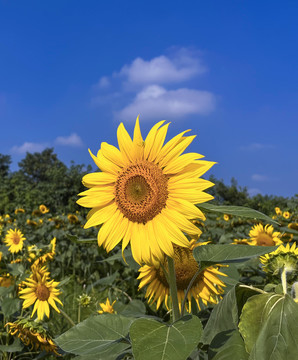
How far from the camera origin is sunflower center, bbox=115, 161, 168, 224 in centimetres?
129

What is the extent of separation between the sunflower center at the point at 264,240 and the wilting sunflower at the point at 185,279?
1508 mm

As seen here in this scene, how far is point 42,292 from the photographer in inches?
97.5

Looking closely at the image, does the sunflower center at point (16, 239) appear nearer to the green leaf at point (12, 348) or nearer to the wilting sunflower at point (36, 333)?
the green leaf at point (12, 348)

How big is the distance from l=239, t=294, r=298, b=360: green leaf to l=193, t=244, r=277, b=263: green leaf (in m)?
0.12

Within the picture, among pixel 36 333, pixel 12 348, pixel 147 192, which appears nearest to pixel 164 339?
pixel 147 192

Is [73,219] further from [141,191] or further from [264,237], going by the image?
[141,191]

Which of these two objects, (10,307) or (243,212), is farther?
(10,307)

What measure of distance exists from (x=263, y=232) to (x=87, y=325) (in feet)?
8.01

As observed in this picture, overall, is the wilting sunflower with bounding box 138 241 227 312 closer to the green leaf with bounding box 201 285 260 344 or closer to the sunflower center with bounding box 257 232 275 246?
the green leaf with bounding box 201 285 260 344

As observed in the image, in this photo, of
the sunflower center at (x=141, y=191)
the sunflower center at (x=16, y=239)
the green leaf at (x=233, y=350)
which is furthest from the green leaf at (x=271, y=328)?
the sunflower center at (x=16, y=239)

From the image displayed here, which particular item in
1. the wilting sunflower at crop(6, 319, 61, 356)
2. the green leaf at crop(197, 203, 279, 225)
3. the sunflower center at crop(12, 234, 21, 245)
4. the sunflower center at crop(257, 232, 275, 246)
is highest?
the sunflower center at crop(12, 234, 21, 245)

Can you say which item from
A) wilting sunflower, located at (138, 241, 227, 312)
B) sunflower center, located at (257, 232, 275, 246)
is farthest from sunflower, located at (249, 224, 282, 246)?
wilting sunflower, located at (138, 241, 227, 312)

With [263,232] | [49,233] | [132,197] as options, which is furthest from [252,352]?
[49,233]

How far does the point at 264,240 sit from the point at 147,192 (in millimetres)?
2264
